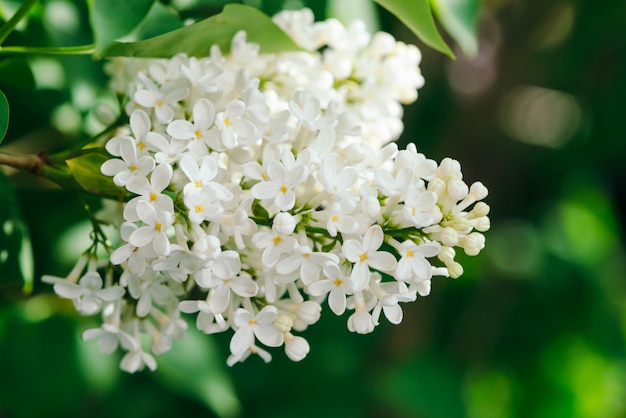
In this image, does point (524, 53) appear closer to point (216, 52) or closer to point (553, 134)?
point (553, 134)

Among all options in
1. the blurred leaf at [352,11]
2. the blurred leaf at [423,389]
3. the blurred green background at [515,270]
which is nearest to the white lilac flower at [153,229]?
the blurred leaf at [352,11]

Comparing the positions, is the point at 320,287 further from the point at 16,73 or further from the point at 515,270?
the point at 515,270

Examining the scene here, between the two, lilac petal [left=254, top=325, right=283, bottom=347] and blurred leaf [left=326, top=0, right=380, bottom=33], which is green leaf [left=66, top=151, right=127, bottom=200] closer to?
lilac petal [left=254, top=325, right=283, bottom=347]

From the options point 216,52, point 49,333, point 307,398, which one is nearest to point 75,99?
point 216,52

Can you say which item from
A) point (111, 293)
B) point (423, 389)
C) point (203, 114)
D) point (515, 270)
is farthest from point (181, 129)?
point (515, 270)

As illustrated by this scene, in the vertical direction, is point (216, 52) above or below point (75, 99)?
above
